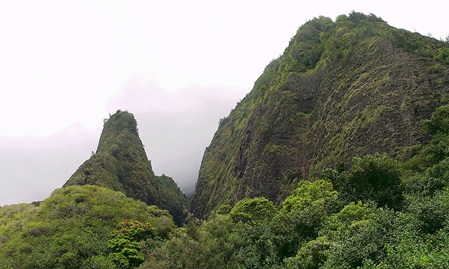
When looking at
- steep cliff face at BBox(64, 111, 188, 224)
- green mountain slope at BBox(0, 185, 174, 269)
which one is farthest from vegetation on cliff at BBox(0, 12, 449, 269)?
steep cliff face at BBox(64, 111, 188, 224)

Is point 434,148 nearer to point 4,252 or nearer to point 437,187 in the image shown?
point 437,187

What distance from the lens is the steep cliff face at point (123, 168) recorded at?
83.4m

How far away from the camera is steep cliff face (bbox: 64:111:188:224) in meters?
83.4

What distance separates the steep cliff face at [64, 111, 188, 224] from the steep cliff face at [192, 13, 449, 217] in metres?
21.4

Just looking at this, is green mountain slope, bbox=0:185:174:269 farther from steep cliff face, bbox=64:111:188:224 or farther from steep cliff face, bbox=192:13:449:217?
steep cliff face, bbox=192:13:449:217

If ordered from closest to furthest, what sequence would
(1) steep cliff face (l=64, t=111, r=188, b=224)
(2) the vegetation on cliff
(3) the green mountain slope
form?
(2) the vegetation on cliff
(3) the green mountain slope
(1) steep cliff face (l=64, t=111, r=188, b=224)

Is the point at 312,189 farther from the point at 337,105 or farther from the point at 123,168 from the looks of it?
the point at 123,168

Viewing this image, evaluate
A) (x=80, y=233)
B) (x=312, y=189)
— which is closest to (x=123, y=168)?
(x=80, y=233)

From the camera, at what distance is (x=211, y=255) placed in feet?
73.8

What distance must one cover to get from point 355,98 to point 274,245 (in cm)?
4089

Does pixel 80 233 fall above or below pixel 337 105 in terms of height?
below

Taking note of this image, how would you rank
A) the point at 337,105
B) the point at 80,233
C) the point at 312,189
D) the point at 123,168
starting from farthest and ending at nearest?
the point at 123,168 < the point at 337,105 < the point at 312,189 < the point at 80,233

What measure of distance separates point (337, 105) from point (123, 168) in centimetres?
6558

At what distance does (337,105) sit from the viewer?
64188 millimetres
